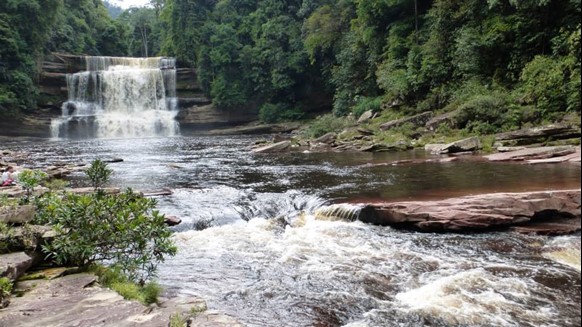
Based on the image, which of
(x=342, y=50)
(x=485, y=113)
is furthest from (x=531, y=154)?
(x=342, y=50)

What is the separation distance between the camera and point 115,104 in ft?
141

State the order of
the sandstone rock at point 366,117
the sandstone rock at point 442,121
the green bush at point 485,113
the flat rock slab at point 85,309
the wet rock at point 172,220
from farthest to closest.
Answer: the sandstone rock at point 366,117 → the sandstone rock at point 442,121 → the green bush at point 485,113 → the wet rock at point 172,220 → the flat rock slab at point 85,309

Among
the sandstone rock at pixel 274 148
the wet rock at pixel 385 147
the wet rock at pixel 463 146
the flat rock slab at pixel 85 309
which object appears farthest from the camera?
the sandstone rock at pixel 274 148

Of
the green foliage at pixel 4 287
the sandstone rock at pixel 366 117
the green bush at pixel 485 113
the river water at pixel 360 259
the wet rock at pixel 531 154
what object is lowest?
the river water at pixel 360 259

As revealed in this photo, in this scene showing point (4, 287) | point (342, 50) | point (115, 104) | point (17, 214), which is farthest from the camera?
point (115, 104)

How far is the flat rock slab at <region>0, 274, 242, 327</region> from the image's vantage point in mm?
4270

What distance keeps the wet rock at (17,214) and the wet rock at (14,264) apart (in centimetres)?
71

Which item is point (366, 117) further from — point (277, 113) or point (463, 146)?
point (277, 113)

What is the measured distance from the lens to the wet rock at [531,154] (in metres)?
13.1

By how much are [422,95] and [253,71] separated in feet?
78.4

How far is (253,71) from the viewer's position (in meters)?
46.2

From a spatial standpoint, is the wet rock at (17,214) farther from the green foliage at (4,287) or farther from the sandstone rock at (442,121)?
the sandstone rock at (442,121)

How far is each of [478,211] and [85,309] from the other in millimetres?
6948

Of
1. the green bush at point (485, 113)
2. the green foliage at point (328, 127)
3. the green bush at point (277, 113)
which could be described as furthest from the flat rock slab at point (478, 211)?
the green bush at point (277, 113)
